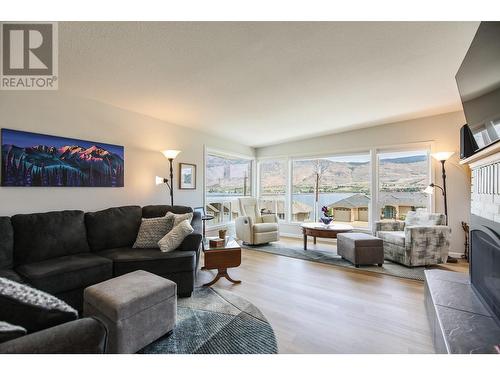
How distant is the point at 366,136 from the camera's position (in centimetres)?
454

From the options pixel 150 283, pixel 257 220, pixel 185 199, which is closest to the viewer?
pixel 150 283

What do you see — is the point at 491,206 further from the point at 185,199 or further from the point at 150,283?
the point at 185,199

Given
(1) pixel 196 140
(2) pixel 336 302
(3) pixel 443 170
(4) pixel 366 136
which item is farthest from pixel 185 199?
(3) pixel 443 170

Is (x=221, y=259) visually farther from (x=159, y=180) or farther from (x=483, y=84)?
(x=483, y=84)

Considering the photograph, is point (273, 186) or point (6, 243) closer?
point (6, 243)

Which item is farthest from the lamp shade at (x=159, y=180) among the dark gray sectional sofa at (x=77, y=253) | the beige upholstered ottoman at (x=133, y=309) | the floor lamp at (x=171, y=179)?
the beige upholstered ottoman at (x=133, y=309)

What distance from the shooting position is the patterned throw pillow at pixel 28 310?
2.94ft

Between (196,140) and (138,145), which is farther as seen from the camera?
(196,140)

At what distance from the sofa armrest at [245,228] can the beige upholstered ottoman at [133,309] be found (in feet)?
9.07

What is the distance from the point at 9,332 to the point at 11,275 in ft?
4.99

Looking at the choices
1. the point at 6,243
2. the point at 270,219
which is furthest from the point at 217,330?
the point at 270,219

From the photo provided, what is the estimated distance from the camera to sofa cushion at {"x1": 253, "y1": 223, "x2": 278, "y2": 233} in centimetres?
448

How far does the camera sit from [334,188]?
5020mm

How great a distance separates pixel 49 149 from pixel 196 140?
226 cm
